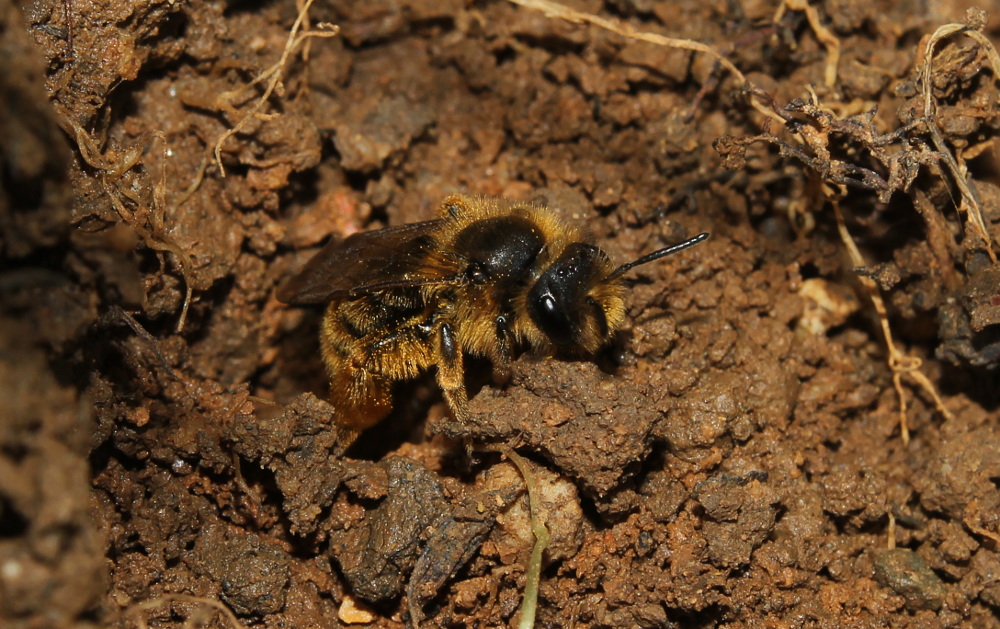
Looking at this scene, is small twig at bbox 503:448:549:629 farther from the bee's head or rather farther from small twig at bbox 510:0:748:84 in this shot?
small twig at bbox 510:0:748:84

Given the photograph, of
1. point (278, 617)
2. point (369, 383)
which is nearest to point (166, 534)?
point (278, 617)

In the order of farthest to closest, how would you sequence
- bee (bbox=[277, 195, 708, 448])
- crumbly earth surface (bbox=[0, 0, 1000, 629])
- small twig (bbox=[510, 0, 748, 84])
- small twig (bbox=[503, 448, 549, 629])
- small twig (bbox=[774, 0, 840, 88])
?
1. small twig (bbox=[774, 0, 840, 88])
2. small twig (bbox=[510, 0, 748, 84])
3. bee (bbox=[277, 195, 708, 448])
4. crumbly earth surface (bbox=[0, 0, 1000, 629])
5. small twig (bbox=[503, 448, 549, 629])

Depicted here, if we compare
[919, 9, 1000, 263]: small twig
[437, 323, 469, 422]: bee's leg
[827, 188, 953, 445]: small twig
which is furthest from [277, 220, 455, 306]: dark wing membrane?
[919, 9, 1000, 263]: small twig

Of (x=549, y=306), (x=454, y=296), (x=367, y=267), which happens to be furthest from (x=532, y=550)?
(x=367, y=267)

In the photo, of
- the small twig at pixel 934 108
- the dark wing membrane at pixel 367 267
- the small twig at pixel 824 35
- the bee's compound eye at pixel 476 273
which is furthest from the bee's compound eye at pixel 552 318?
the small twig at pixel 824 35

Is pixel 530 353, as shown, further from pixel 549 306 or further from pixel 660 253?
pixel 660 253

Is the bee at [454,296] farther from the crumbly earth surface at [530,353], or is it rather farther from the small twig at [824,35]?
the small twig at [824,35]

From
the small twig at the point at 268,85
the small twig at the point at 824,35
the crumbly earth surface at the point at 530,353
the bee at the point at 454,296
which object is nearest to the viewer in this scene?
the crumbly earth surface at the point at 530,353
